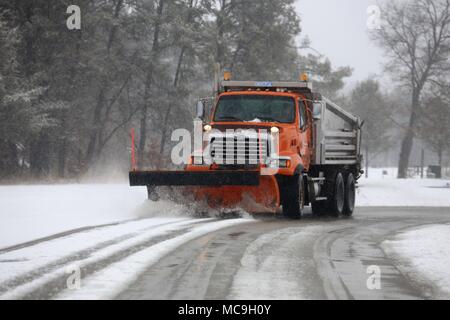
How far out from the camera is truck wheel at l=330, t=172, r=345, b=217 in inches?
771

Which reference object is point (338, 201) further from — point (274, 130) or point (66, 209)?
point (66, 209)

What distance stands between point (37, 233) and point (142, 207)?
535cm

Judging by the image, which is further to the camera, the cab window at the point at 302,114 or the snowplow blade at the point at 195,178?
the cab window at the point at 302,114

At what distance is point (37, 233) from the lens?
1274cm

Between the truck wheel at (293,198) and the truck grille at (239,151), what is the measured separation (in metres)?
0.85

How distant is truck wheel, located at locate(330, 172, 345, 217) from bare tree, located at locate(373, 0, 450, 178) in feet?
135

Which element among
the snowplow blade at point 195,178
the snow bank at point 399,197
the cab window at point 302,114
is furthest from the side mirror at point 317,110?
the snow bank at point 399,197

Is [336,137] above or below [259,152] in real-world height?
above

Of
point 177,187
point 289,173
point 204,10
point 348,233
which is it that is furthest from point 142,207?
point 204,10

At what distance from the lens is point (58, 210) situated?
685 inches

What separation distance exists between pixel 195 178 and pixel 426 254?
232 inches

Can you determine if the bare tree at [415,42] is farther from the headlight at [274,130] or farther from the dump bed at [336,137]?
the headlight at [274,130]

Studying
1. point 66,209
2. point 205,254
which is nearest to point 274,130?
point 66,209

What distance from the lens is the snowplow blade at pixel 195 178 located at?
1580cm
